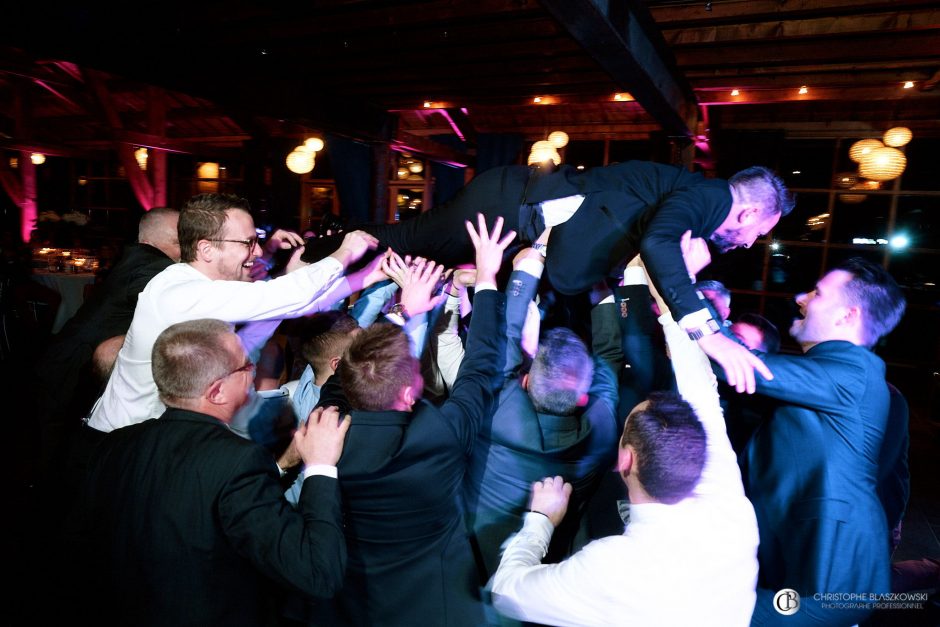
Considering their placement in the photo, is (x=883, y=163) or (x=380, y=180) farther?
(x=380, y=180)

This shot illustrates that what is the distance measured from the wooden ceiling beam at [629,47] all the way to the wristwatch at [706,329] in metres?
1.21

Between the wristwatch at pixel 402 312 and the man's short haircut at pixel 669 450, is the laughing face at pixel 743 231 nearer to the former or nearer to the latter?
the man's short haircut at pixel 669 450

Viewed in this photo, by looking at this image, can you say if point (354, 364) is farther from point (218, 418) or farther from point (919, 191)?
point (919, 191)

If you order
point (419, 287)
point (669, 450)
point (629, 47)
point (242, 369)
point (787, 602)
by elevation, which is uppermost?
point (629, 47)

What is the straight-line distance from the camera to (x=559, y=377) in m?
1.92

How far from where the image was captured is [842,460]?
62.9 inches

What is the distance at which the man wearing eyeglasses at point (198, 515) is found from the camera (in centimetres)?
125

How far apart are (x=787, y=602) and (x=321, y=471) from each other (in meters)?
1.43

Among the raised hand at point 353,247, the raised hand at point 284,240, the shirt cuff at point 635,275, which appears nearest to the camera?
the raised hand at point 353,247

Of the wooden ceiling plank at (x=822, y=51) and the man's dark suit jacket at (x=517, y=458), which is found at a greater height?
the wooden ceiling plank at (x=822, y=51)

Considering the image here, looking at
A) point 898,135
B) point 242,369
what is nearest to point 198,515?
point 242,369

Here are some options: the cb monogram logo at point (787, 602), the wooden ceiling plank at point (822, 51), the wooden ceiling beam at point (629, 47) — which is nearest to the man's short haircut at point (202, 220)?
the wooden ceiling beam at point (629, 47)

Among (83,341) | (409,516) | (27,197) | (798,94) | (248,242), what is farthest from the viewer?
(27,197)

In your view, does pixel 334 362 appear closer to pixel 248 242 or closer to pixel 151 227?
pixel 248 242
